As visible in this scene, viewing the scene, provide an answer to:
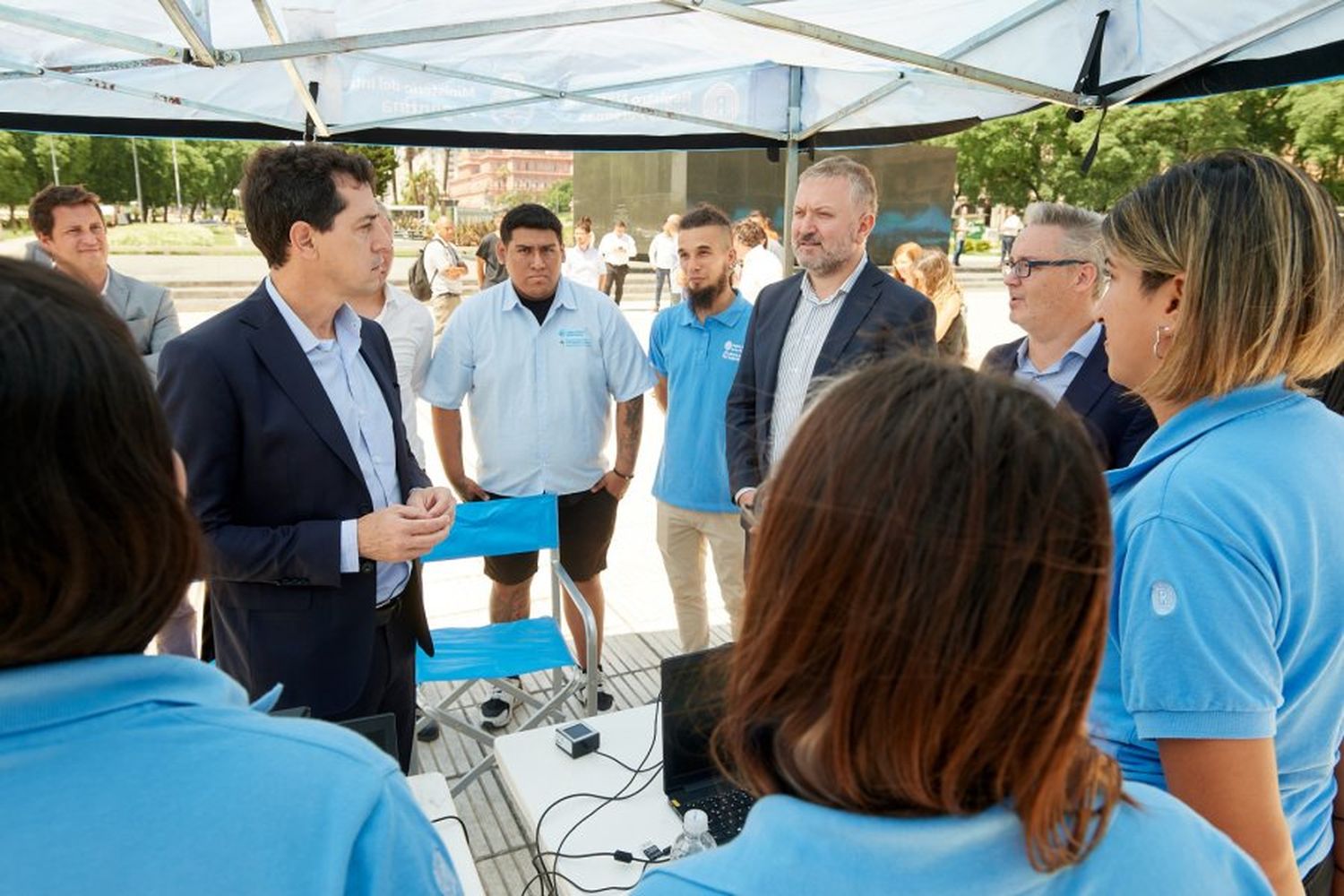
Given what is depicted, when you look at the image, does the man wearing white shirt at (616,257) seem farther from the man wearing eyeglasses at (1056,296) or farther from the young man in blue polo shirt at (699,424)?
the man wearing eyeglasses at (1056,296)

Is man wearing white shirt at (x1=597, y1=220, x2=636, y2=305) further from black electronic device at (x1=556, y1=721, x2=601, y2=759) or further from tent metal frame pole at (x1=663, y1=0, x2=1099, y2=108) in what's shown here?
black electronic device at (x1=556, y1=721, x2=601, y2=759)

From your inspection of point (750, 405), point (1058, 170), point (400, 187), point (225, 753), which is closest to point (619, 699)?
point (750, 405)

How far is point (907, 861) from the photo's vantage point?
0.60m

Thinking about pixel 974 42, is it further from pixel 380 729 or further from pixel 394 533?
pixel 380 729

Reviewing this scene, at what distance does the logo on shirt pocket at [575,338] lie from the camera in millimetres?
3641

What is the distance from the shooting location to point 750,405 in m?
3.48

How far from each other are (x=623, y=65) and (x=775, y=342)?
221 cm

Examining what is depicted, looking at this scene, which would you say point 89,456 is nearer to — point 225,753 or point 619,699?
point 225,753

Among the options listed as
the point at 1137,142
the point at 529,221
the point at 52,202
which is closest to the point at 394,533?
the point at 529,221

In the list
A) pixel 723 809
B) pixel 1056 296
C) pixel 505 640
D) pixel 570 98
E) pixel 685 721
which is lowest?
pixel 505 640

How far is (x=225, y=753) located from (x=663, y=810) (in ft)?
4.49

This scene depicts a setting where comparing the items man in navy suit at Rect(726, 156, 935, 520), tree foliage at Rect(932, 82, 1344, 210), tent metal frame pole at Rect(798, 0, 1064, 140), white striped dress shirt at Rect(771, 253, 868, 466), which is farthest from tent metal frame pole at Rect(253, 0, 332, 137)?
tree foliage at Rect(932, 82, 1344, 210)

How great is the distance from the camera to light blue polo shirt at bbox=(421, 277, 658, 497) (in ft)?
11.9

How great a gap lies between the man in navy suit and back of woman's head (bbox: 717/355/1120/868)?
2342mm
